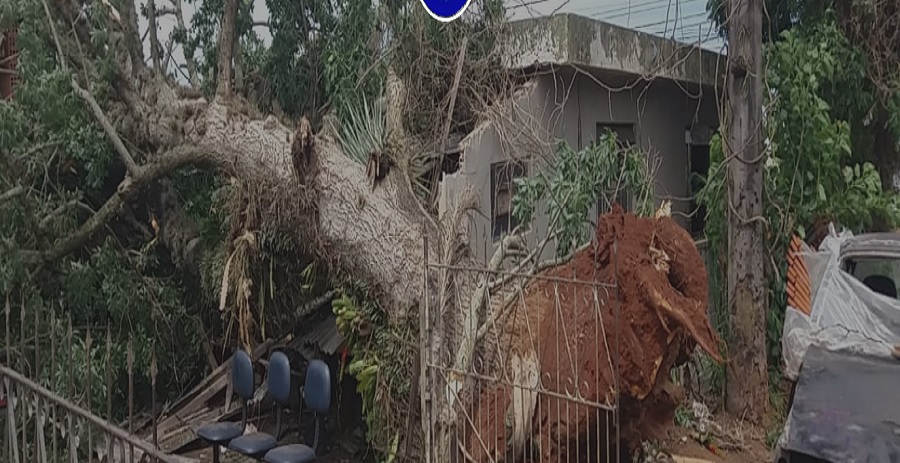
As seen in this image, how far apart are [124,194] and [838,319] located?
656 cm

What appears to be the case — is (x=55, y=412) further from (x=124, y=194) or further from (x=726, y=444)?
(x=726, y=444)

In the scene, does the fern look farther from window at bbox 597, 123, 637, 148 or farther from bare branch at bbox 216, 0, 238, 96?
window at bbox 597, 123, 637, 148

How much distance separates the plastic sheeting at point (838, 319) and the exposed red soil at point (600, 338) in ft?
4.10

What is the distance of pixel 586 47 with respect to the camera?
25.6 feet

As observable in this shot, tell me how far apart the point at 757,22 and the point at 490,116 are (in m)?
2.52

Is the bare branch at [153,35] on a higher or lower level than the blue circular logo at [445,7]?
higher

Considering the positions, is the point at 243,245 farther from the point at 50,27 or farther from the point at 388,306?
the point at 50,27

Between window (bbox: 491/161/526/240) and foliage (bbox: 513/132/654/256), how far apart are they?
460 millimetres

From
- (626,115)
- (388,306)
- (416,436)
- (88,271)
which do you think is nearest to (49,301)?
(88,271)

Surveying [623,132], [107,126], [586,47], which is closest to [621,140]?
[623,132]

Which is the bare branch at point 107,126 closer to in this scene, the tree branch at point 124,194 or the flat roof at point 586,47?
the tree branch at point 124,194

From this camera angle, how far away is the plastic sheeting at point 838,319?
5336 millimetres

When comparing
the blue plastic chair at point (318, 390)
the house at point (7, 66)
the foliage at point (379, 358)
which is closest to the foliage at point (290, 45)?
the house at point (7, 66)

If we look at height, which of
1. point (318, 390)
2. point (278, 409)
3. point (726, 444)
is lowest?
point (726, 444)
